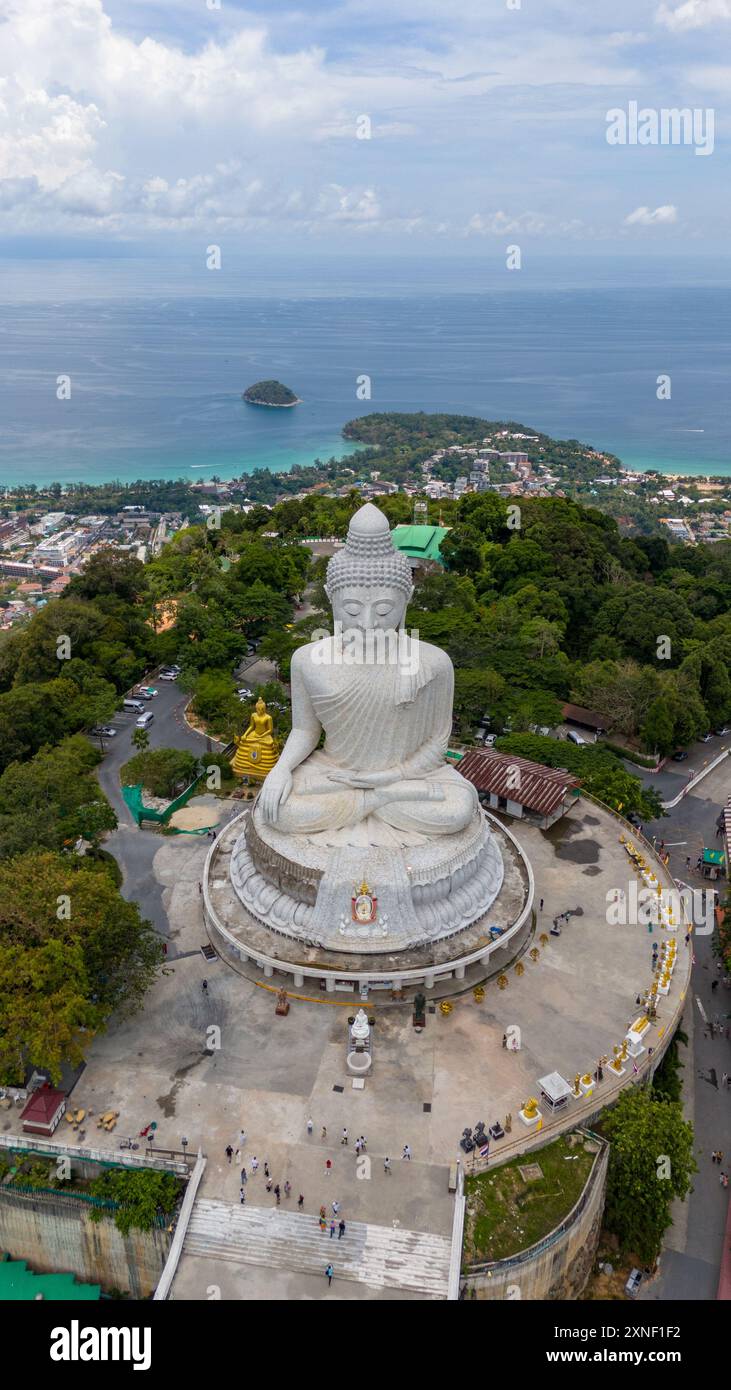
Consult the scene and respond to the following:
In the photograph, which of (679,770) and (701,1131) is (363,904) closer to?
(701,1131)

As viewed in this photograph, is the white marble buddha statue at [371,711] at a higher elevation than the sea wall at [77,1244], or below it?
higher

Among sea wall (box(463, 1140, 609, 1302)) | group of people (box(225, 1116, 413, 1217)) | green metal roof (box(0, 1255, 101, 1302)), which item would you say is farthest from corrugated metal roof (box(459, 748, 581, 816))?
green metal roof (box(0, 1255, 101, 1302))

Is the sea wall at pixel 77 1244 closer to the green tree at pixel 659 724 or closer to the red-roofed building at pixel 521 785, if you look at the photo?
the red-roofed building at pixel 521 785

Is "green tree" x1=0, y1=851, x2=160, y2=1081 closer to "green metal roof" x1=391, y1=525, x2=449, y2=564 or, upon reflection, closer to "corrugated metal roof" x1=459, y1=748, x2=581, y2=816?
"corrugated metal roof" x1=459, y1=748, x2=581, y2=816

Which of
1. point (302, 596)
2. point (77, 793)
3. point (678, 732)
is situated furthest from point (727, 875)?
point (302, 596)

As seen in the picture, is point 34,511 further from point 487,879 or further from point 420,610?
point 487,879

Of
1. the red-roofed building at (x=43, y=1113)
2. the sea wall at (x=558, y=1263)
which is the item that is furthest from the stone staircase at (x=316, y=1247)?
the red-roofed building at (x=43, y=1113)
